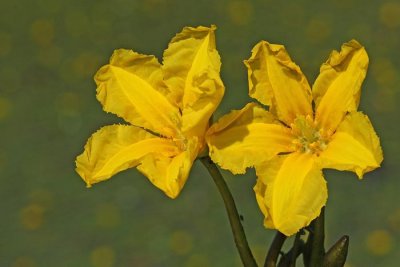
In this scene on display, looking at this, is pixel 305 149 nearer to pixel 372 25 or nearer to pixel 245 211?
pixel 245 211

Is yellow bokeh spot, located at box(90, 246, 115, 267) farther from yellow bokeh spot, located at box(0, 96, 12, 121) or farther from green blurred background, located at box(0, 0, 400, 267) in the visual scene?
yellow bokeh spot, located at box(0, 96, 12, 121)

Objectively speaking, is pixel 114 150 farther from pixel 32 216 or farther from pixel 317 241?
pixel 32 216

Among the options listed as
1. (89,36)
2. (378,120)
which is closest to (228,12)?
(89,36)

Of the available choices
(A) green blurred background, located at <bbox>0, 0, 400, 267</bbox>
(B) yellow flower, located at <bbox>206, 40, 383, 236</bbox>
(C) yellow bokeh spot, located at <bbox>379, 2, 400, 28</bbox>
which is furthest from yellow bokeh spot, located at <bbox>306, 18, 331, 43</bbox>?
(B) yellow flower, located at <bbox>206, 40, 383, 236</bbox>

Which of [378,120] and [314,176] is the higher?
[314,176]

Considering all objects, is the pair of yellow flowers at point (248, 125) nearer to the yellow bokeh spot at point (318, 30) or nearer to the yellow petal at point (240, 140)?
the yellow petal at point (240, 140)

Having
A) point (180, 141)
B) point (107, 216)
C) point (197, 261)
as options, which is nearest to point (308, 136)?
point (180, 141)

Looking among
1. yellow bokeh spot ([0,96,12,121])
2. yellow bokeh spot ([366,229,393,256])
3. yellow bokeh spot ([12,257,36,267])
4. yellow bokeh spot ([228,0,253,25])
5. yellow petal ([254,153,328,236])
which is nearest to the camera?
yellow petal ([254,153,328,236])
